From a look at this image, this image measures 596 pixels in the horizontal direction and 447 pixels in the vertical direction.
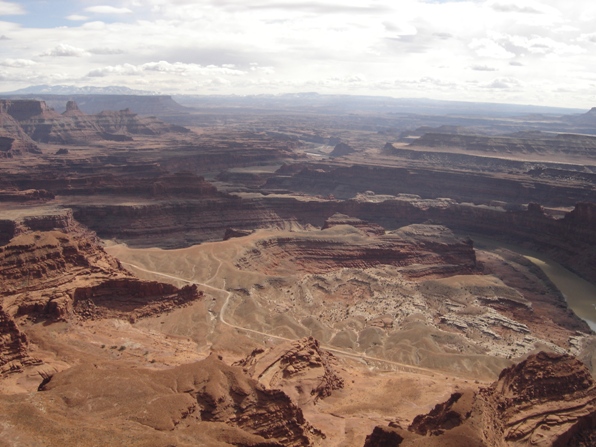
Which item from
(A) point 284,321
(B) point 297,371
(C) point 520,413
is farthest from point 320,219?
(C) point 520,413

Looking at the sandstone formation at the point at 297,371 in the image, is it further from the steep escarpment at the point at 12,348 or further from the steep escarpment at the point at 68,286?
the steep escarpment at the point at 68,286

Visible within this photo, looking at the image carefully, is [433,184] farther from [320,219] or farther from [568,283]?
[568,283]

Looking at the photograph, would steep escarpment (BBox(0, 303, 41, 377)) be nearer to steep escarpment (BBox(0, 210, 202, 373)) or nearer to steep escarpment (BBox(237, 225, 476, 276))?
steep escarpment (BBox(0, 210, 202, 373))

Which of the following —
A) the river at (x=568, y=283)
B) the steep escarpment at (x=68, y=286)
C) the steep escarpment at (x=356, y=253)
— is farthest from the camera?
the steep escarpment at (x=356, y=253)

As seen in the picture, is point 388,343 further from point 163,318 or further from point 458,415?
point 458,415

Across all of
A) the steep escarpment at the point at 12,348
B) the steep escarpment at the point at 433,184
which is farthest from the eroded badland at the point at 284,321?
the steep escarpment at the point at 433,184

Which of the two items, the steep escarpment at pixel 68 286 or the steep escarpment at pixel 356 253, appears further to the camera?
the steep escarpment at pixel 356 253

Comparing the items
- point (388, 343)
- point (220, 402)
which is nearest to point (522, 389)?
point (220, 402)
